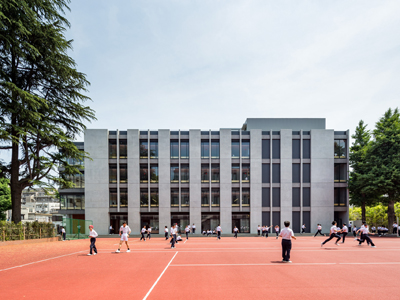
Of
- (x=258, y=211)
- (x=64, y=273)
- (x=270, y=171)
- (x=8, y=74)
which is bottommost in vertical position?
(x=258, y=211)

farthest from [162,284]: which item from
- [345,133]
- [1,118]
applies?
[345,133]

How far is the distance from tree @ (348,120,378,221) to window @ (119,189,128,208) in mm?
34302

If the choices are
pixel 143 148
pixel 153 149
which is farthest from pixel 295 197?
pixel 143 148

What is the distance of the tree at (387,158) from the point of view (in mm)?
38375

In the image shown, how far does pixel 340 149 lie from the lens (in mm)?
47188

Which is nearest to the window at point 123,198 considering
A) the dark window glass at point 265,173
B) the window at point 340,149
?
the dark window glass at point 265,173

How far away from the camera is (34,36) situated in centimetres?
2656

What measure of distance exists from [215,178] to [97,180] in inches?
727

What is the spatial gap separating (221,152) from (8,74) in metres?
29.7

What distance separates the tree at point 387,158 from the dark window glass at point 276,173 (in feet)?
40.8

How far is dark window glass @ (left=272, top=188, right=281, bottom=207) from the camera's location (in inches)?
1817

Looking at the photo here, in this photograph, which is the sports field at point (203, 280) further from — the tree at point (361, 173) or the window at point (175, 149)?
the window at point (175, 149)

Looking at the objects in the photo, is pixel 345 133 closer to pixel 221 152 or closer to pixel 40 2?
pixel 221 152

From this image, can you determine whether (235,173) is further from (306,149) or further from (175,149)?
(306,149)
